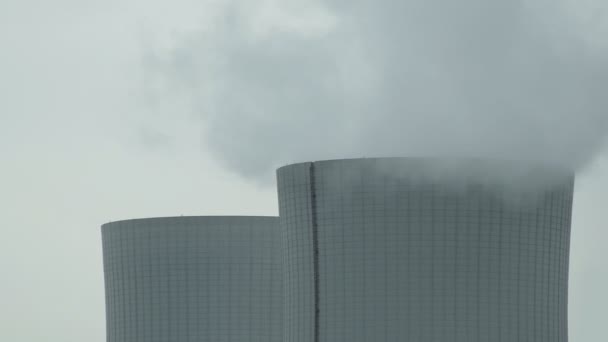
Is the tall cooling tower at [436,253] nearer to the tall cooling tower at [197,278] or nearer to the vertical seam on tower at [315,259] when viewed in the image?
the vertical seam on tower at [315,259]

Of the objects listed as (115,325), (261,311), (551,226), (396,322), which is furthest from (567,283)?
(115,325)

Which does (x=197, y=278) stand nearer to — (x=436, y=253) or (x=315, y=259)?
(x=315, y=259)

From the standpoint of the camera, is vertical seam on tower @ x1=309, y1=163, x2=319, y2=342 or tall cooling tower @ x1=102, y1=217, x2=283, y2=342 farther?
tall cooling tower @ x1=102, y1=217, x2=283, y2=342

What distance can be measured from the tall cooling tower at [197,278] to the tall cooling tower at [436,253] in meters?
13.9

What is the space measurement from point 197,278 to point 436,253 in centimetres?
1634

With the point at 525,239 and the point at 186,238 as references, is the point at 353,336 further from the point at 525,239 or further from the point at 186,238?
the point at 186,238

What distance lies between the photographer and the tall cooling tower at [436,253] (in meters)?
40.2

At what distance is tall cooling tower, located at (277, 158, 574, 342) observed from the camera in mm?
40250

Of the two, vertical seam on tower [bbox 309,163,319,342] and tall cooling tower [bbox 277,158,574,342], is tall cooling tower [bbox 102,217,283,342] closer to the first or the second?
vertical seam on tower [bbox 309,163,319,342]

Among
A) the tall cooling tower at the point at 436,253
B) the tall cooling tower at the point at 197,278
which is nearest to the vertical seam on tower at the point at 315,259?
the tall cooling tower at the point at 436,253

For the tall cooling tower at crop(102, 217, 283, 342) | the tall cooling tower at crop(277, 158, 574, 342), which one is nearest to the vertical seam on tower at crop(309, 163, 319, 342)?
the tall cooling tower at crop(277, 158, 574, 342)

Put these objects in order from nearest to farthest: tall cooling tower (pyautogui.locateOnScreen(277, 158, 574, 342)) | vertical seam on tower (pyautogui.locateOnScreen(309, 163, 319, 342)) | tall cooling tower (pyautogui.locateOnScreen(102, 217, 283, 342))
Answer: tall cooling tower (pyautogui.locateOnScreen(277, 158, 574, 342)) → vertical seam on tower (pyautogui.locateOnScreen(309, 163, 319, 342)) → tall cooling tower (pyautogui.locateOnScreen(102, 217, 283, 342))

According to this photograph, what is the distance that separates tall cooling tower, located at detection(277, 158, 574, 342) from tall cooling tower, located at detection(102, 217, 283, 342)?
45.6 feet

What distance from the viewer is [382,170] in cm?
4053
